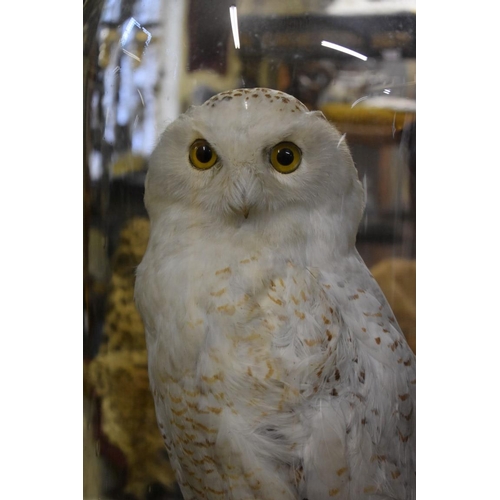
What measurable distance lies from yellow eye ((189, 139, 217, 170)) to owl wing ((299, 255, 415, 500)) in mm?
225

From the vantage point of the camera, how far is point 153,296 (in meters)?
1.08

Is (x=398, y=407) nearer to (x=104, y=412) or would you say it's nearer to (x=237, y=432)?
(x=237, y=432)

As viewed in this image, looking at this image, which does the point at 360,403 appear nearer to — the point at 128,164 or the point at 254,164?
the point at 254,164

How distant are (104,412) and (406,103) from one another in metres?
0.69

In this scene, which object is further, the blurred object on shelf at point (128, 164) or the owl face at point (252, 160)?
the blurred object on shelf at point (128, 164)

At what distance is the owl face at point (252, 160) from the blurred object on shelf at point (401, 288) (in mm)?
106

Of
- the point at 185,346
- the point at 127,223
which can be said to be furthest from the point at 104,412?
the point at 127,223

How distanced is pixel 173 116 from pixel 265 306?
312mm

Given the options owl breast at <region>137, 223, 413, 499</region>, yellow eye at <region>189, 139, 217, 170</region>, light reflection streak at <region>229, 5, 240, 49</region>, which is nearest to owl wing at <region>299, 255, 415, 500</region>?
owl breast at <region>137, 223, 413, 499</region>

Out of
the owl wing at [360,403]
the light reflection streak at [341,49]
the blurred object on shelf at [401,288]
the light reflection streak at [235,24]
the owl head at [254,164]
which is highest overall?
the light reflection streak at [235,24]

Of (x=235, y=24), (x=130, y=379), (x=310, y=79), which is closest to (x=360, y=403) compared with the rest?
(x=130, y=379)

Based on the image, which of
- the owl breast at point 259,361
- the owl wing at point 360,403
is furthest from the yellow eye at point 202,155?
the owl wing at point 360,403

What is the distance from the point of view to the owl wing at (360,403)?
103 cm

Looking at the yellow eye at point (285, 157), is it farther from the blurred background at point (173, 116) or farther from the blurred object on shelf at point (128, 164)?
the blurred object on shelf at point (128, 164)
